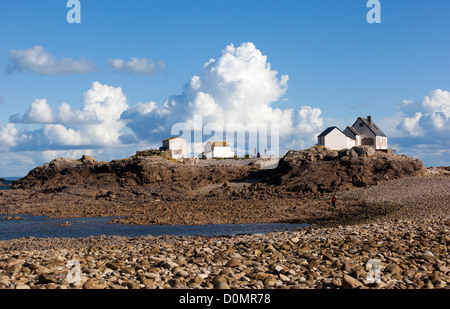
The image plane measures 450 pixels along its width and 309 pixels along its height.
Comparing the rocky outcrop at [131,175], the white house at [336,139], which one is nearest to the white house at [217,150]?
the white house at [336,139]

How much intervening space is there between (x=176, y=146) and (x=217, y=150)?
11833 mm

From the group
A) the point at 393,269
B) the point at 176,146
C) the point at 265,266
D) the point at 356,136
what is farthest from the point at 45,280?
the point at 176,146

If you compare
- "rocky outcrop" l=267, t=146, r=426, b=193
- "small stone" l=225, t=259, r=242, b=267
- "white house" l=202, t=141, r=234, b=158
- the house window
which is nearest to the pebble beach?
"small stone" l=225, t=259, r=242, b=267

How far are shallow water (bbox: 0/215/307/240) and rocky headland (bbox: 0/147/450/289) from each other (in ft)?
6.38

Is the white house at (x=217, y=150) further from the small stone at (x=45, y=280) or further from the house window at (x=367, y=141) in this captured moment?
the small stone at (x=45, y=280)

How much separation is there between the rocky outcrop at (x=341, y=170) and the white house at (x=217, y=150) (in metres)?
40.9

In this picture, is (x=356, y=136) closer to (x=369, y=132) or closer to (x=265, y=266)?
(x=369, y=132)

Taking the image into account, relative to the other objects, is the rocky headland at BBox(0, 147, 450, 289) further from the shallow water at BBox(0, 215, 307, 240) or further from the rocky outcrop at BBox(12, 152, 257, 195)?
the shallow water at BBox(0, 215, 307, 240)

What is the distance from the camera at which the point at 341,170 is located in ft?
143

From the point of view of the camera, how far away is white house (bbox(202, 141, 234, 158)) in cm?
8950

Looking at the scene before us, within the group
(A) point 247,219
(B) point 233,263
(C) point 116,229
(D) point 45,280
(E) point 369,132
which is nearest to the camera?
(D) point 45,280

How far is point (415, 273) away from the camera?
11.0m
